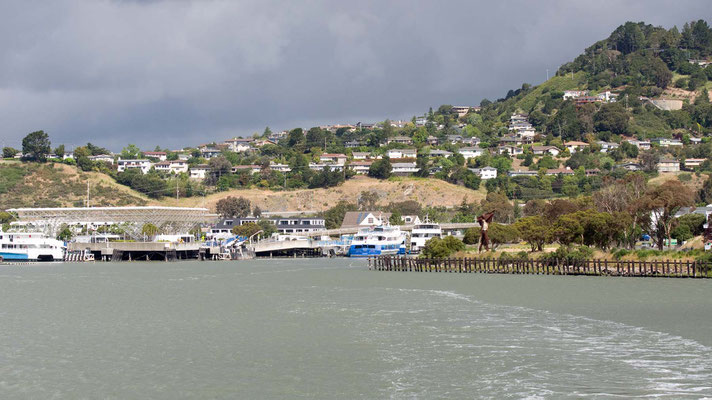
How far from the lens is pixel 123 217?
428 ft

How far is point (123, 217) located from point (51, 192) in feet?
219

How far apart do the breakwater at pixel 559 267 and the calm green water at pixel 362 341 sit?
358 centimetres

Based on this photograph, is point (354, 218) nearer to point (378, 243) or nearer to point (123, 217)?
point (378, 243)

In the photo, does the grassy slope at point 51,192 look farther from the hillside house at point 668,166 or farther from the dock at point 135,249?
the hillside house at point 668,166

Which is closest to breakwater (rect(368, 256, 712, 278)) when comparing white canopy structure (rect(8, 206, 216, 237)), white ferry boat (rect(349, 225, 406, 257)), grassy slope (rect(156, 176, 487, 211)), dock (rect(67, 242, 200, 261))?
white ferry boat (rect(349, 225, 406, 257))

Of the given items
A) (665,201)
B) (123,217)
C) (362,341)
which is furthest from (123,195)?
(362,341)

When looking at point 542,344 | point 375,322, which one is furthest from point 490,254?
point 542,344

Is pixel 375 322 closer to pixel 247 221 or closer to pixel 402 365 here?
pixel 402 365

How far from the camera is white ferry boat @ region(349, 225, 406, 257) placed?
130 m

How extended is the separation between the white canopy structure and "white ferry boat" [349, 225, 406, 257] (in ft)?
84.2

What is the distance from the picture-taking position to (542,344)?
37188mm

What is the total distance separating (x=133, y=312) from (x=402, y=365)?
80.5ft

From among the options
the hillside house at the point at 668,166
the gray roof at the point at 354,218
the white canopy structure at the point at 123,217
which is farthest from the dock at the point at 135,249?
the hillside house at the point at 668,166

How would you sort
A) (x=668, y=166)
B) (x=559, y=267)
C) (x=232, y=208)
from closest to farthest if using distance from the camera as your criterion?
(x=559, y=267), (x=232, y=208), (x=668, y=166)
